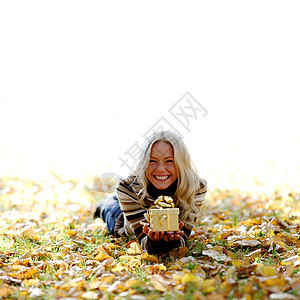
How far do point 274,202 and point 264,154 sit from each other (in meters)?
Answer: 4.57

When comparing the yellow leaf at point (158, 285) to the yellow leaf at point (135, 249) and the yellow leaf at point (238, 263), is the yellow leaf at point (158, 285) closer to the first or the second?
the yellow leaf at point (238, 263)

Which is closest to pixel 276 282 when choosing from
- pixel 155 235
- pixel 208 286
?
pixel 208 286

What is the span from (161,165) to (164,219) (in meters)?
0.42

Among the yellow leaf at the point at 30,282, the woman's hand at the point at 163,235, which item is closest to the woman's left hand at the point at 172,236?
the woman's hand at the point at 163,235

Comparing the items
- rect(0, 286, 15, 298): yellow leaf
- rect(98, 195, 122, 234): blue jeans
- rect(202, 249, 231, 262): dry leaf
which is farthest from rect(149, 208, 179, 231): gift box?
rect(98, 195, 122, 234): blue jeans

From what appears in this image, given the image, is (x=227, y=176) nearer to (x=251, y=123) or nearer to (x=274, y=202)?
(x=274, y=202)

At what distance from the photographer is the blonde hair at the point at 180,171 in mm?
2791

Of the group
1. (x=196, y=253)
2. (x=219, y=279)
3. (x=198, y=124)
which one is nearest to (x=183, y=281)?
(x=219, y=279)

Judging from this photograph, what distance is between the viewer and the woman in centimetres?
277

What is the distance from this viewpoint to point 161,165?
276 cm

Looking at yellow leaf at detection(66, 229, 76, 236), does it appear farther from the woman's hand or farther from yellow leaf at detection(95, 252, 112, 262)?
the woman's hand

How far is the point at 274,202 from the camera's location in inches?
169

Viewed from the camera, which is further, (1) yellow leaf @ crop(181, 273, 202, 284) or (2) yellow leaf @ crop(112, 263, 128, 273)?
(2) yellow leaf @ crop(112, 263, 128, 273)

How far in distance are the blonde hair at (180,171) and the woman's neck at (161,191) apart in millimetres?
47
